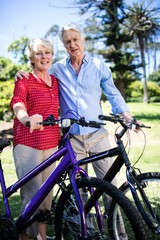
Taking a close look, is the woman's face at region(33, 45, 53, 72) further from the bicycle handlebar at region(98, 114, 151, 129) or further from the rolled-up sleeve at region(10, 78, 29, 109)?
the bicycle handlebar at region(98, 114, 151, 129)

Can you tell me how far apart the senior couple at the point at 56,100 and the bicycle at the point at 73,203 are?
185 mm

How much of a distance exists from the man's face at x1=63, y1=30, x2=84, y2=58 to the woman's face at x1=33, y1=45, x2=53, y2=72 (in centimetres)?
19

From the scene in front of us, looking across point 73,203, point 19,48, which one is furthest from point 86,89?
point 19,48

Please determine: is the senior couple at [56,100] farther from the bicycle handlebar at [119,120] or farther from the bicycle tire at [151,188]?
the bicycle tire at [151,188]

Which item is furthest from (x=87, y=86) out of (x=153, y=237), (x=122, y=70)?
(x=122, y=70)

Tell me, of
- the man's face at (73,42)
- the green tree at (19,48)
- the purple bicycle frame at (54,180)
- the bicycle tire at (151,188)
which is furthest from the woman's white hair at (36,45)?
the green tree at (19,48)

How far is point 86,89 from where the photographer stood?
3.04m

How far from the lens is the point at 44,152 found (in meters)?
2.99

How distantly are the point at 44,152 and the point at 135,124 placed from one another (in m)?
0.93

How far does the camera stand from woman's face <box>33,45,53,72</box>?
2929mm

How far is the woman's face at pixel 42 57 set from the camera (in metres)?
2.93

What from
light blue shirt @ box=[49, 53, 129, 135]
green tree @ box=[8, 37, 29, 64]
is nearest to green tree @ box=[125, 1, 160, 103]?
green tree @ box=[8, 37, 29, 64]

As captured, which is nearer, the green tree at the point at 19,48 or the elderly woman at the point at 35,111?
the elderly woman at the point at 35,111

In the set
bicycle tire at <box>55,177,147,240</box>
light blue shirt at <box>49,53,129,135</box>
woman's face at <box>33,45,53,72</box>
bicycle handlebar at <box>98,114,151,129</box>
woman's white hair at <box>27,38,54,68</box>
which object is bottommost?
bicycle tire at <box>55,177,147,240</box>
